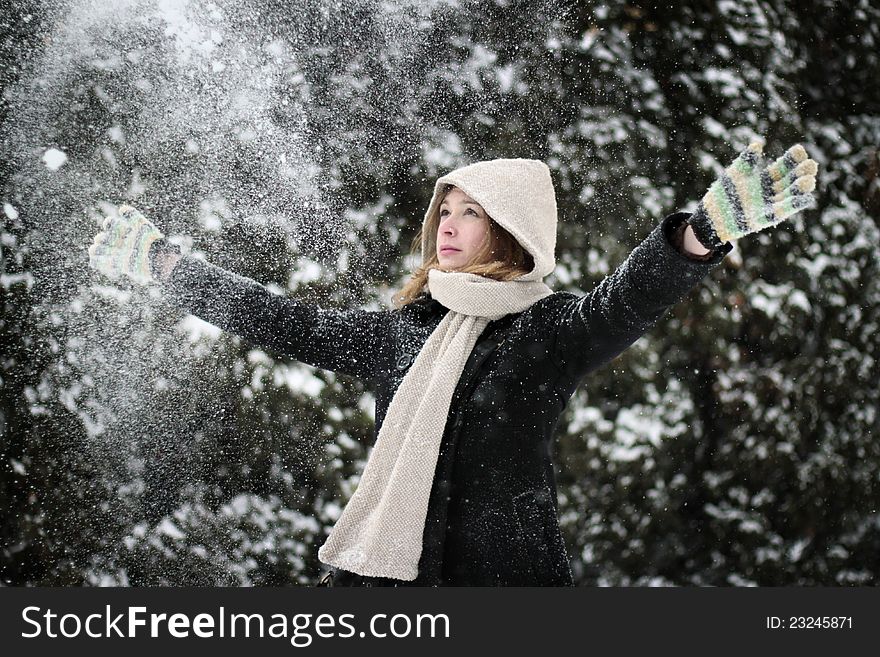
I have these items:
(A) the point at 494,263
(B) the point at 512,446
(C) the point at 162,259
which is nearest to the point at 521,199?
(A) the point at 494,263

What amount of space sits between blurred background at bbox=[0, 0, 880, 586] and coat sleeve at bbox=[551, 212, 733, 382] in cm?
142

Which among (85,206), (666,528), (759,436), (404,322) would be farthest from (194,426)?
(759,436)

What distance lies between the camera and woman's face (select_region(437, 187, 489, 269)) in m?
1.61

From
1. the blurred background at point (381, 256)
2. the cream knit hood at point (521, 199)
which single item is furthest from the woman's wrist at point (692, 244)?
the blurred background at point (381, 256)

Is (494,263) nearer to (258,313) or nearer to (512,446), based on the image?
(512,446)

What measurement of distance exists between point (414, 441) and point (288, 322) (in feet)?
1.42

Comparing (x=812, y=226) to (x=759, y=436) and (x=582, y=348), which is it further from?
(x=582, y=348)

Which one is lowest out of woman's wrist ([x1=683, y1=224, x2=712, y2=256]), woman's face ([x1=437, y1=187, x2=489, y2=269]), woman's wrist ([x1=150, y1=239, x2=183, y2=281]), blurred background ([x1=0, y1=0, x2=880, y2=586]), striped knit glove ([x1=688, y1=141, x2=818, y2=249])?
blurred background ([x1=0, y1=0, x2=880, y2=586])

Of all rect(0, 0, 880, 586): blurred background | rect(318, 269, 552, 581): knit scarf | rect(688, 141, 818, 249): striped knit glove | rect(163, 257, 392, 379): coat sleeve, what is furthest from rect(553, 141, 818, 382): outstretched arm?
rect(0, 0, 880, 586): blurred background

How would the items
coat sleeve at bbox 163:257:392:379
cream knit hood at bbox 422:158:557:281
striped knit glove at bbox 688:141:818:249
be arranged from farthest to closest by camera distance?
coat sleeve at bbox 163:257:392:379 < cream knit hood at bbox 422:158:557:281 < striped knit glove at bbox 688:141:818:249

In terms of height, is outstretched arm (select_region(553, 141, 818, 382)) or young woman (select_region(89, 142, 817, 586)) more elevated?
outstretched arm (select_region(553, 141, 818, 382))

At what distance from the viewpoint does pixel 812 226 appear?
9.64 ft

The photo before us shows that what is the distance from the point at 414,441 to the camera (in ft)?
4.74

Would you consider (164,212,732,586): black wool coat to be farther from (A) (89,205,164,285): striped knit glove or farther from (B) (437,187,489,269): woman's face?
(A) (89,205,164,285): striped knit glove
